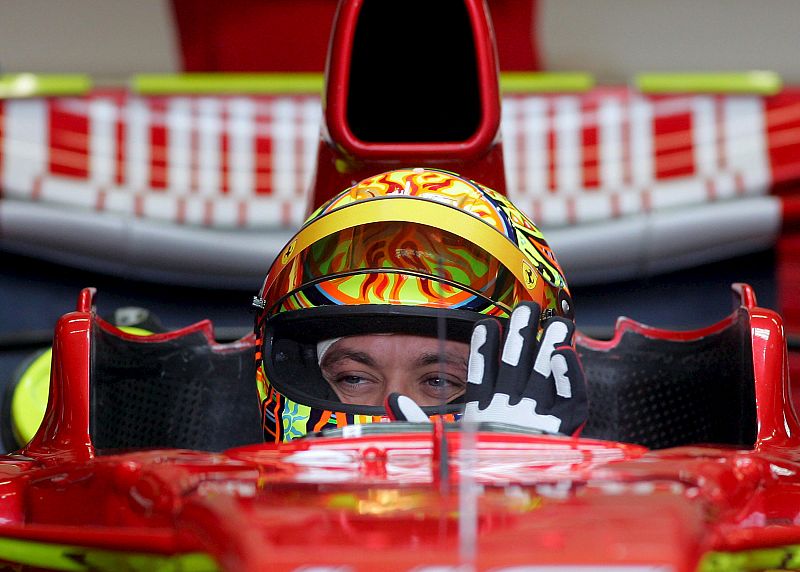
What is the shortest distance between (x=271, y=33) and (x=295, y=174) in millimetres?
483

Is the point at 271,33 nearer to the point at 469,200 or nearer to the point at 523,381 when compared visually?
the point at 469,200

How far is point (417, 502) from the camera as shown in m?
0.73

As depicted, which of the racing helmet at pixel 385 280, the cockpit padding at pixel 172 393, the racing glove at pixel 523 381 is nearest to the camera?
the racing glove at pixel 523 381

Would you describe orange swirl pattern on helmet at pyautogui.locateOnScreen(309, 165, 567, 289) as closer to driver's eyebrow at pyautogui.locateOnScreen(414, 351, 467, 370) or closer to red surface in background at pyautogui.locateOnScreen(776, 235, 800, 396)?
driver's eyebrow at pyautogui.locateOnScreen(414, 351, 467, 370)

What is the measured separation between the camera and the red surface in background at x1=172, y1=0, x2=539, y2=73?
2.90 m

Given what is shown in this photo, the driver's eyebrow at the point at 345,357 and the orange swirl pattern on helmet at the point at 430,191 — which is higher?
the orange swirl pattern on helmet at the point at 430,191

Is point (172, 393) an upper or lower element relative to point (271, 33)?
lower

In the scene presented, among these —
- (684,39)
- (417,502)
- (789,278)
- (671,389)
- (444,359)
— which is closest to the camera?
(417,502)

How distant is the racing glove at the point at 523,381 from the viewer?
3.45 ft

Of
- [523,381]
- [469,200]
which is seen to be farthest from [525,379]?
[469,200]

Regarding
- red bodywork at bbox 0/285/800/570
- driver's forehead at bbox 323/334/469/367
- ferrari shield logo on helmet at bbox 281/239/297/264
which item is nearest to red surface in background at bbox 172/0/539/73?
ferrari shield logo on helmet at bbox 281/239/297/264

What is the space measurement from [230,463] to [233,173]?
6.02 feet

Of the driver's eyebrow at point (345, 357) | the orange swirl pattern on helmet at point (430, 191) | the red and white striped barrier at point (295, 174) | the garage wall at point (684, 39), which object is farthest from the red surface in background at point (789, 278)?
the driver's eyebrow at point (345, 357)

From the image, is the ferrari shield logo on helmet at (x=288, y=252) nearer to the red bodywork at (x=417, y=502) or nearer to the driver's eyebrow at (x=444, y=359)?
the driver's eyebrow at (x=444, y=359)
